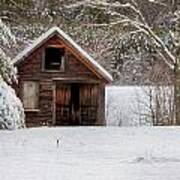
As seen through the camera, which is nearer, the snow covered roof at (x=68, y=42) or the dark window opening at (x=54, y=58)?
the snow covered roof at (x=68, y=42)

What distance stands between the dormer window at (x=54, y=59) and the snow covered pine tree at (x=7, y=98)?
13375mm

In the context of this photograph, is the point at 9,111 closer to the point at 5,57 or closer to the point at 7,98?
the point at 7,98

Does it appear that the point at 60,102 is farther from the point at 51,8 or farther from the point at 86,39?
the point at 51,8

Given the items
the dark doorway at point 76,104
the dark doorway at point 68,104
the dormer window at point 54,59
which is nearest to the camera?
the dormer window at point 54,59

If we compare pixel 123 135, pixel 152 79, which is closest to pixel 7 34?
pixel 123 135

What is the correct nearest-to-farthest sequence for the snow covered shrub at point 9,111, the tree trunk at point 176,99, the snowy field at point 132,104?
1. the snow covered shrub at point 9,111
2. the tree trunk at point 176,99
3. the snowy field at point 132,104

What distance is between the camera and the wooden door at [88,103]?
28922 millimetres

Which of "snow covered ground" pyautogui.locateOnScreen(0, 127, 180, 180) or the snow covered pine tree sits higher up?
the snow covered pine tree

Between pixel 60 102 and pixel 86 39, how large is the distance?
3134mm

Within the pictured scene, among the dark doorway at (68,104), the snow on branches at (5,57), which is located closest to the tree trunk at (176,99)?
the dark doorway at (68,104)

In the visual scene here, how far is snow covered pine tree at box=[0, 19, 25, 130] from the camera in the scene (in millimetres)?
13523

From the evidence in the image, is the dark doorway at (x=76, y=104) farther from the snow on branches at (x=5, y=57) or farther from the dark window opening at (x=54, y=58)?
the snow on branches at (x=5, y=57)

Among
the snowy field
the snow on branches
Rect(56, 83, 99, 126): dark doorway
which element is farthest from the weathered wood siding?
the snow on branches

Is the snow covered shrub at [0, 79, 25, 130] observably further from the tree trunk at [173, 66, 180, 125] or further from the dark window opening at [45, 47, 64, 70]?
the dark window opening at [45, 47, 64, 70]
